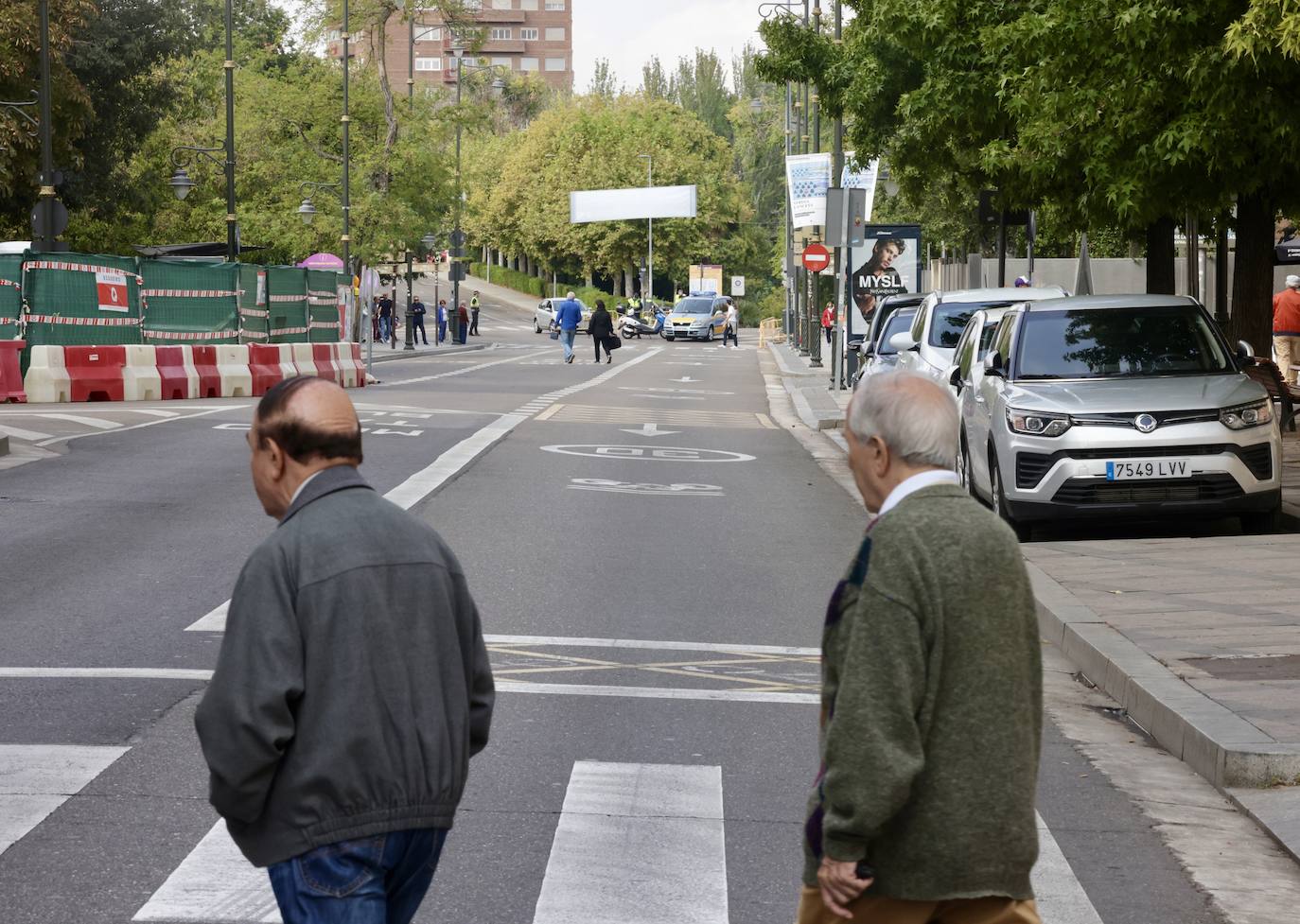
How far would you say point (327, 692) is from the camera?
3.26 m

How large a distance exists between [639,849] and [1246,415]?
8.48 metres

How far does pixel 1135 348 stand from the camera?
46.0 feet

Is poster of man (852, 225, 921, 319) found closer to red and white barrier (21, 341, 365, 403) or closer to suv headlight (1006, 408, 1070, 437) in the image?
red and white barrier (21, 341, 365, 403)

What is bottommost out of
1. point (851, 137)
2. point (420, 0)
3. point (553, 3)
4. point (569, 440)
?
point (569, 440)

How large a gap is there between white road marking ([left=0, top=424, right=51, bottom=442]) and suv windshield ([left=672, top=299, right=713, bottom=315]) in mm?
61500

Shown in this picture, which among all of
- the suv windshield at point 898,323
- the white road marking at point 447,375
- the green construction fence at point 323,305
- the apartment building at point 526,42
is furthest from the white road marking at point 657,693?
the apartment building at point 526,42

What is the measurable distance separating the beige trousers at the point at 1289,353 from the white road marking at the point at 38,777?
22232 millimetres

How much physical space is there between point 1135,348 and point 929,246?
47.9 meters

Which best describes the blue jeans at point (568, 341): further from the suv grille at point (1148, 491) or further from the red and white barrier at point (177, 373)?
the suv grille at point (1148, 491)

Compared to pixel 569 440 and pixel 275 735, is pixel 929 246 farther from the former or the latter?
pixel 275 735

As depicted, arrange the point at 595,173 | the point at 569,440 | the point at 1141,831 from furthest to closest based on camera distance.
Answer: the point at 595,173, the point at 569,440, the point at 1141,831

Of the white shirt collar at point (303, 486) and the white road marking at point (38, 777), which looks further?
the white road marking at point (38, 777)

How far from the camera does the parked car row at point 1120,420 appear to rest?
12.9 metres

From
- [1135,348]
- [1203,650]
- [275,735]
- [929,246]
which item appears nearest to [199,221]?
[929,246]
